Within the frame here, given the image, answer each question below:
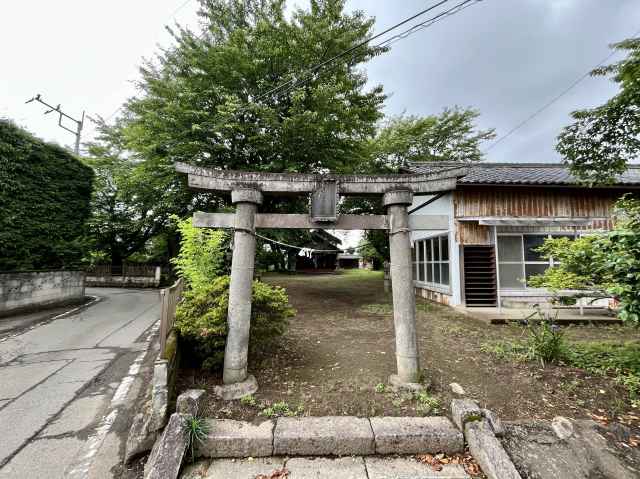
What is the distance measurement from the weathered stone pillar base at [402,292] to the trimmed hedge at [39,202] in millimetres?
12615

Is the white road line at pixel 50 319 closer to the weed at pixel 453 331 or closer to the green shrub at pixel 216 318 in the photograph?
the green shrub at pixel 216 318

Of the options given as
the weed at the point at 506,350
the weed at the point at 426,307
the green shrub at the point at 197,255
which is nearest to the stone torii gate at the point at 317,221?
the green shrub at the point at 197,255

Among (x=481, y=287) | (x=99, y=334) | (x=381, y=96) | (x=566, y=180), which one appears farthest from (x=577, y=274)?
(x=99, y=334)

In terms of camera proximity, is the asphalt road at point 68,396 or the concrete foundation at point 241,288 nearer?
the asphalt road at point 68,396

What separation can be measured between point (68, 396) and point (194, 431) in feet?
8.98

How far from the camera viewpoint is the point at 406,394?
3.60 metres

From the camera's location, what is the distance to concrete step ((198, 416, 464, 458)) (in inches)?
107

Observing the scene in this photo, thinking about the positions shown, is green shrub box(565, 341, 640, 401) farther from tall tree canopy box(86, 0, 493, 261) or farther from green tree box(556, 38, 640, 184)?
tall tree canopy box(86, 0, 493, 261)

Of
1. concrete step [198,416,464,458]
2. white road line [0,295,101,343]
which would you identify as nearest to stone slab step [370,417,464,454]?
concrete step [198,416,464,458]

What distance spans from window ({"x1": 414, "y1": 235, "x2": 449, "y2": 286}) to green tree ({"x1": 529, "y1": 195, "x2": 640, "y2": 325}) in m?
5.61

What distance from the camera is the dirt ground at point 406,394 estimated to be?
3.34 m

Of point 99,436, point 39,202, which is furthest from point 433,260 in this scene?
point 39,202

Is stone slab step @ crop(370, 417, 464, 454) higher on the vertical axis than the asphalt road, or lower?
higher

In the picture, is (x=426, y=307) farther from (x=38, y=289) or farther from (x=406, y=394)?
(x=38, y=289)
